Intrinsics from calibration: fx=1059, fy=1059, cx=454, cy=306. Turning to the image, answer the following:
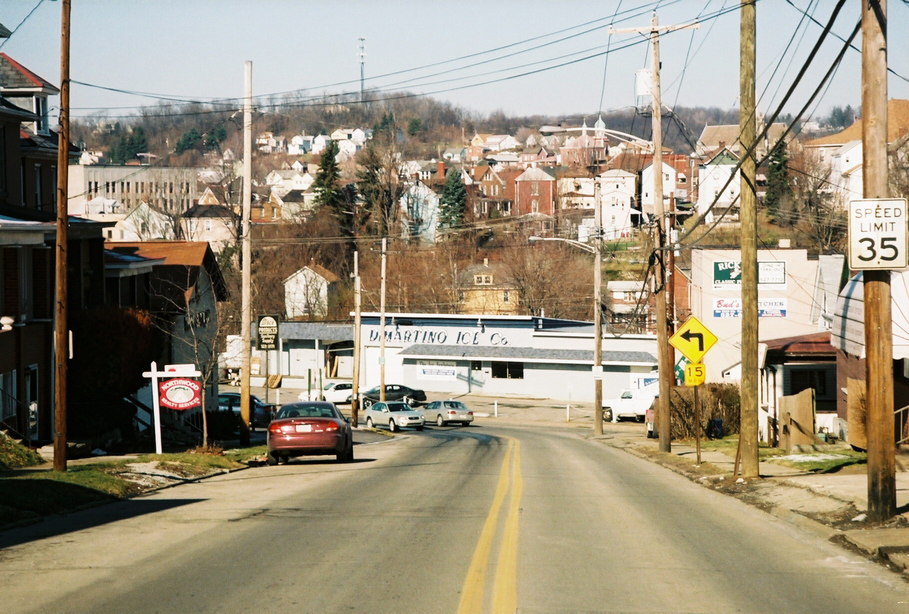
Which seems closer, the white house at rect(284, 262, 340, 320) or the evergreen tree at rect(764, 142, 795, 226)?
the white house at rect(284, 262, 340, 320)

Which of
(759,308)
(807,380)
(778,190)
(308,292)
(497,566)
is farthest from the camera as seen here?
(778,190)

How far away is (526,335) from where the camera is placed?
243 feet

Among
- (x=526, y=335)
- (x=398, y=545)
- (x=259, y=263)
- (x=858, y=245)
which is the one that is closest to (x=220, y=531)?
(x=398, y=545)

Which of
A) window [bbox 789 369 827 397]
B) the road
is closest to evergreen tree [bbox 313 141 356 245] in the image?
window [bbox 789 369 827 397]

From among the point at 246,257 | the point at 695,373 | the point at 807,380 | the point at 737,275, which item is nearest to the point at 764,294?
the point at 737,275

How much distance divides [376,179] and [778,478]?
9648 centimetres

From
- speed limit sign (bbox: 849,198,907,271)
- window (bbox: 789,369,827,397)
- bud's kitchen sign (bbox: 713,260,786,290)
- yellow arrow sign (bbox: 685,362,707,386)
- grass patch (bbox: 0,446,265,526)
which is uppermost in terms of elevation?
bud's kitchen sign (bbox: 713,260,786,290)

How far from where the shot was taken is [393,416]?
53.6 metres

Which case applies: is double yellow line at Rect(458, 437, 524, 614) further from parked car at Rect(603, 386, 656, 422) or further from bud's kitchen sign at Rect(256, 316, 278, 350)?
parked car at Rect(603, 386, 656, 422)

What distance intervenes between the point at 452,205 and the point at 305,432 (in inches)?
4439

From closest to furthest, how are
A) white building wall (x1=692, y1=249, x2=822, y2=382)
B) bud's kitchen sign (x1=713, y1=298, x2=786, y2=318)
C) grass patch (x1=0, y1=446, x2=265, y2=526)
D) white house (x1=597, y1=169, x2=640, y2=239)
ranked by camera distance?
grass patch (x1=0, y1=446, x2=265, y2=526) < white building wall (x1=692, y1=249, x2=822, y2=382) < bud's kitchen sign (x1=713, y1=298, x2=786, y2=318) < white house (x1=597, y1=169, x2=640, y2=239)

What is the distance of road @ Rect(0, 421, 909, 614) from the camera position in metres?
8.91

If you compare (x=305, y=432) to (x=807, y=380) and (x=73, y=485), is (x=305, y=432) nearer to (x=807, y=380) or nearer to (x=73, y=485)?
(x=73, y=485)

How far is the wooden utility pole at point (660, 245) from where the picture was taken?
31.9 metres
